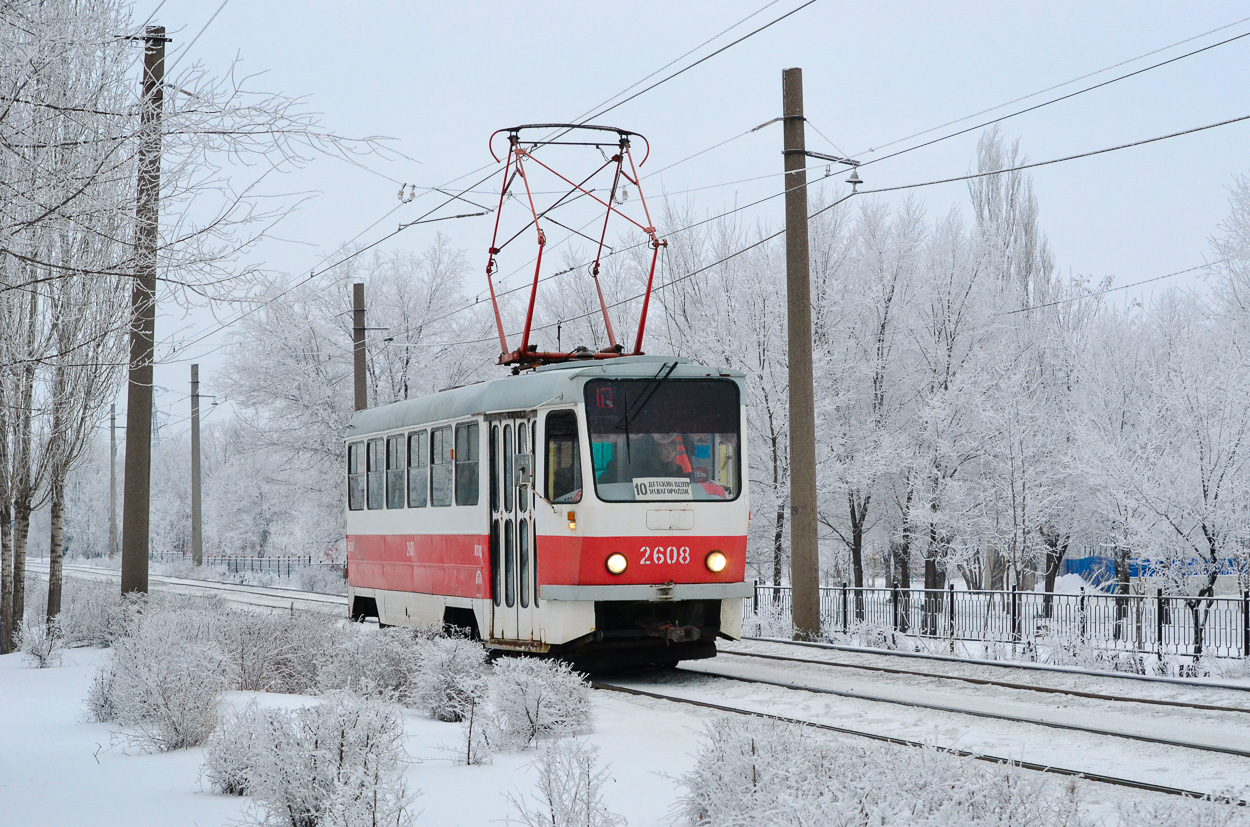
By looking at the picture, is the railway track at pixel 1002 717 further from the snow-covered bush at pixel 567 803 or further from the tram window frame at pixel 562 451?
the snow-covered bush at pixel 567 803

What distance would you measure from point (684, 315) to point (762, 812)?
23362 millimetres

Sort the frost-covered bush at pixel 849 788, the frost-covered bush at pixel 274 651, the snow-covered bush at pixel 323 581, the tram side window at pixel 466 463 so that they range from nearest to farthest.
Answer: the frost-covered bush at pixel 849 788 < the frost-covered bush at pixel 274 651 < the tram side window at pixel 466 463 < the snow-covered bush at pixel 323 581

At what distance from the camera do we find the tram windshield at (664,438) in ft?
40.9

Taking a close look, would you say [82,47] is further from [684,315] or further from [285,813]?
[684,315]

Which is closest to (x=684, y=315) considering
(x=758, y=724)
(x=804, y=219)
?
(x=804, y=219)

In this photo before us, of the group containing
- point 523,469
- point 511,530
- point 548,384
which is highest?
point 548,384

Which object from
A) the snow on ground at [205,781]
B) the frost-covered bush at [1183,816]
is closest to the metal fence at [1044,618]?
the snow on ground at [205,781]

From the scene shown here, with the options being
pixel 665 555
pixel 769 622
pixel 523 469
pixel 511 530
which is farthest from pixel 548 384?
pixel 769 622

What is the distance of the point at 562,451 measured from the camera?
41.2 feet

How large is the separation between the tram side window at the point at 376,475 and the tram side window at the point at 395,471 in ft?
0.64

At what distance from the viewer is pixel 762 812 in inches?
210

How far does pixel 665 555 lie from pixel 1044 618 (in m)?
9.92

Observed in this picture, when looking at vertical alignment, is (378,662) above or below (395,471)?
below

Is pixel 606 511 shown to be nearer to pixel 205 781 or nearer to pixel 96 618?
pixel 205 781
